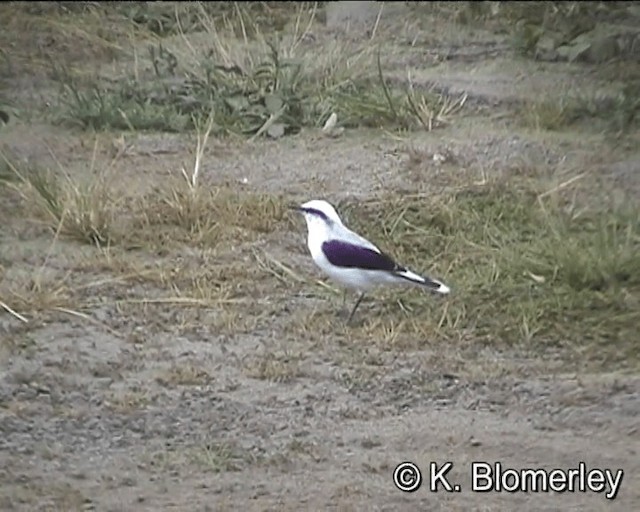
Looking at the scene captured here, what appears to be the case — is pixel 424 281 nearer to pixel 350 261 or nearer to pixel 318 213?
pixel 350 261

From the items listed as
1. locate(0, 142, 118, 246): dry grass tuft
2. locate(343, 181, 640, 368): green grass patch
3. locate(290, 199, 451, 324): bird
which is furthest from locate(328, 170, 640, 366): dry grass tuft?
locate(0, 142, 118, 246): dry grass tuft

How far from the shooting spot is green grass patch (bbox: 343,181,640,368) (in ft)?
14.6

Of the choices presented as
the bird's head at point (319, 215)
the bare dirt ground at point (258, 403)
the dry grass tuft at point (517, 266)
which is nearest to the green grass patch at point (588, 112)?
the dry grass tuft at point (517, 266)

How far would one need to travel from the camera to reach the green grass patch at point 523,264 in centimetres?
445

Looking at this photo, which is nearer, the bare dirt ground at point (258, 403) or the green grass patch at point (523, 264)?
the bare dirt ground at point (258, 403)

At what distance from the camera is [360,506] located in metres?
3.51

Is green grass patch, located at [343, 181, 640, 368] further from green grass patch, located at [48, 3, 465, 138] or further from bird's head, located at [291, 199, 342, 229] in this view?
green grass patch, located at [48, 3, 465, 138]

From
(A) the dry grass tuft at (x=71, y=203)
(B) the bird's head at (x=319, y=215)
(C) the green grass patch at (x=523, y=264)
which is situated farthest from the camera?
(A) the dry grass tuft at (x=71, y=203)

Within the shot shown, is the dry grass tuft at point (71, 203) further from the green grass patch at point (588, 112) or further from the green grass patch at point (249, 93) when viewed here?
the green grass patch at point (588, 112)

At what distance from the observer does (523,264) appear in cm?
480

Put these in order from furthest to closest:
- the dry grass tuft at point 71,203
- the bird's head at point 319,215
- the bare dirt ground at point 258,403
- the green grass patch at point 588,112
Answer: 1. the green grass patch at point 588,112
2. the dry grass tuft at point 71,203
3. the bird's head at point 319,215
4. the bare dirt ground at point 258,403

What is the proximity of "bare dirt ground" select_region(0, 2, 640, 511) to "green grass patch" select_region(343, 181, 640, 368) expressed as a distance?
0.29ft

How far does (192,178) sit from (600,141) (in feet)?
5.16

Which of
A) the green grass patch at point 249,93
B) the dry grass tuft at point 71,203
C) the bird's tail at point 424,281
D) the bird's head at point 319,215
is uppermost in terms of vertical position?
the bird's head at point 319,215
